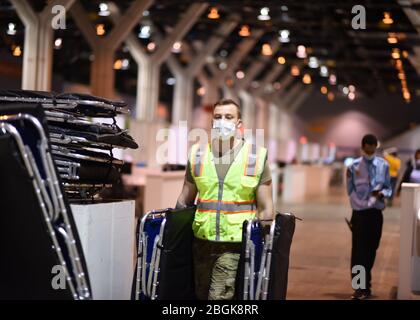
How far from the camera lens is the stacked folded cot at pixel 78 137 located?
5.47 metres

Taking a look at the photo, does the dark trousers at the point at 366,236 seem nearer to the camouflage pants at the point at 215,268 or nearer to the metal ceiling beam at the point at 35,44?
the camouflage pants at the point at 215,268

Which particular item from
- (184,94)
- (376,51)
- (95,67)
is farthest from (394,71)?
(95,67)

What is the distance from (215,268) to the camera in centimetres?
519

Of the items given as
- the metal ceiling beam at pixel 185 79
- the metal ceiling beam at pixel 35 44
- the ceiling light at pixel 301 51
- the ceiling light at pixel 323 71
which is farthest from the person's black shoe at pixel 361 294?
the ceiling light at pixel 323 71

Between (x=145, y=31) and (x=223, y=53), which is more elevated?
(x=223, y=53)

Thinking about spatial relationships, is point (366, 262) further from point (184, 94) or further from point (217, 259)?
point (184, 94)

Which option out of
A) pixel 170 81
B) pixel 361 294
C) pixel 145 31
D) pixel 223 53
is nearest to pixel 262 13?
pixel 145 31

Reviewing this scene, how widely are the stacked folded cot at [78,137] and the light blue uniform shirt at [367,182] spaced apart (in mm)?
3483

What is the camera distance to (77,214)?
5.21 metres

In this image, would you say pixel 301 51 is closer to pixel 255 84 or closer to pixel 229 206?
pixel 255 84

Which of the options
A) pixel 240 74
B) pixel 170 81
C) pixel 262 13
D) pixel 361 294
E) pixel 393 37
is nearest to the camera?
pixel 361 294

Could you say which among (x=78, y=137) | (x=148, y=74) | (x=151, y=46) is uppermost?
(x=151, y=46)

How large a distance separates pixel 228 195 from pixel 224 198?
0.10 ft

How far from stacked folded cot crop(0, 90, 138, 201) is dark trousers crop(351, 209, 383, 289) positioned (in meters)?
3.50
